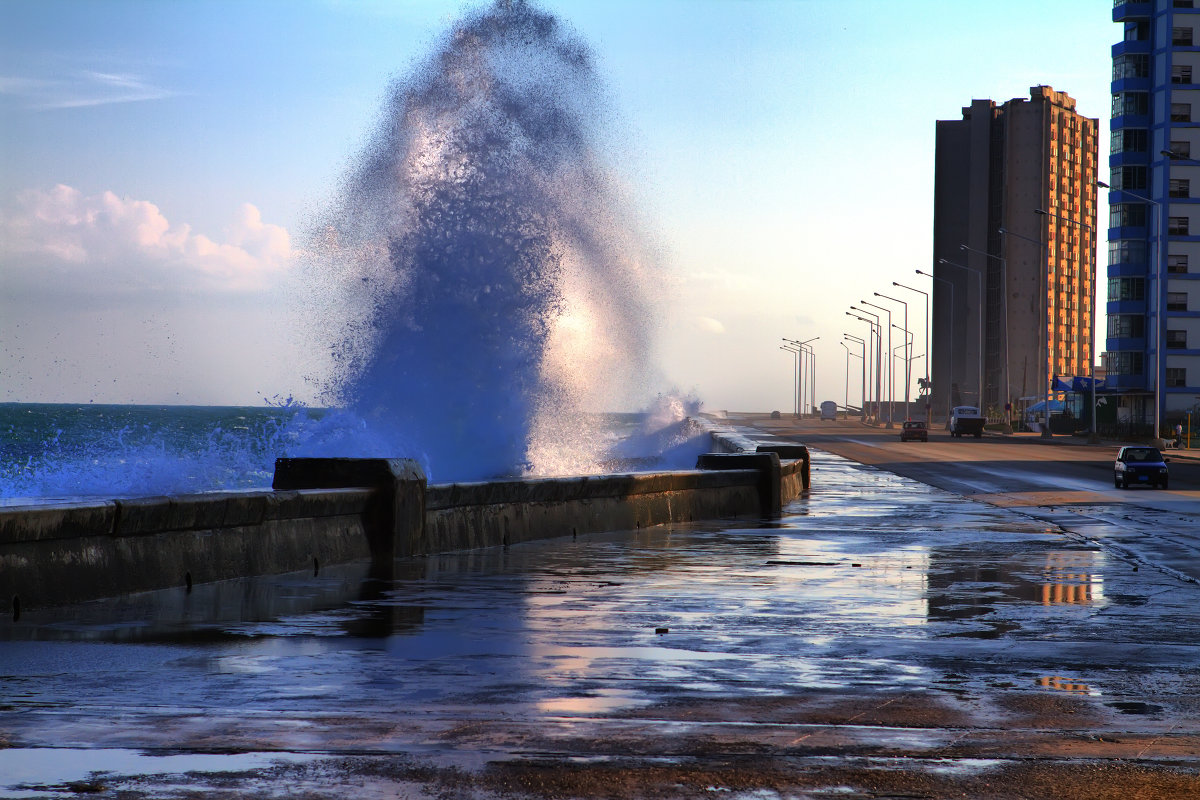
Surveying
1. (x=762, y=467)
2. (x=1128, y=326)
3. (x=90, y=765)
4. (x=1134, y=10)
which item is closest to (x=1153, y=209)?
(x=1128, y=326)

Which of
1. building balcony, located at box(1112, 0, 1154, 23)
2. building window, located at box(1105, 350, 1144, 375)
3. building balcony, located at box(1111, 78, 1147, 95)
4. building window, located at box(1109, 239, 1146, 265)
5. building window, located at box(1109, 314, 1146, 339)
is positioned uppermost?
building balcony, located at box(1112, 0, 1154, 23)

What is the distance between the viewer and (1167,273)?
10525cm

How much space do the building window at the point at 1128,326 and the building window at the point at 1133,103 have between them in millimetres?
14604

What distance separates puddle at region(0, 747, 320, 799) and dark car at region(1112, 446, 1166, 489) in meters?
33.6

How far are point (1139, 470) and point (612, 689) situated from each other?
3178 centimetres

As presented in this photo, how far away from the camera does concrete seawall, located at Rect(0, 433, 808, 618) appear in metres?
10.2

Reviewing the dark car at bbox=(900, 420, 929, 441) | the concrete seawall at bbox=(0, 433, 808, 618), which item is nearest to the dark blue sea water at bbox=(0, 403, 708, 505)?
the concrete seawall at bbox=(0, 433, 808, 618)

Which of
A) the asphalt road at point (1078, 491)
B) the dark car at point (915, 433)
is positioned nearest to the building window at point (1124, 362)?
the dark car at point (915, 433)

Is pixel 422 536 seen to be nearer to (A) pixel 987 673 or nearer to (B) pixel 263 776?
(A) pixel 987 673

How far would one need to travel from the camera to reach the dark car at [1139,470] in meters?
36.5

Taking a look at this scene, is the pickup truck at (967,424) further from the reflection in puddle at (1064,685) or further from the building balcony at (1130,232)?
the reflection in puddle at (1064,685)

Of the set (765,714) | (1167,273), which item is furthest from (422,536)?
(1167,273)

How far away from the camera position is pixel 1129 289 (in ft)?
356

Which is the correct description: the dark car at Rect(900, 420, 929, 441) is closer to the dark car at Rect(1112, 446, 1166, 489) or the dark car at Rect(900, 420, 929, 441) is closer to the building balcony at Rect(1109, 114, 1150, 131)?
the building balcony at Rect(1109, 114, 1150, 131)
